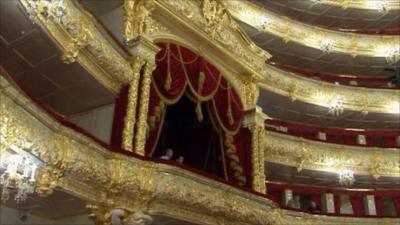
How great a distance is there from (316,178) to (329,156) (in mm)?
830

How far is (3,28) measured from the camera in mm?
7082

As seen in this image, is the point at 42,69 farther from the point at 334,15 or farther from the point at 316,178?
the point at 334,15

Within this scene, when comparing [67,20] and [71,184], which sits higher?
[67,20]

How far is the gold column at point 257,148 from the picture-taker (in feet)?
36.1

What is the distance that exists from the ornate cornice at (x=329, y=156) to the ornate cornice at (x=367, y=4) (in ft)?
22.3

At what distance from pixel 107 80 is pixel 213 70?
3.11 meters

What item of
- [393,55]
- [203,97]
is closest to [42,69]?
[203,97]

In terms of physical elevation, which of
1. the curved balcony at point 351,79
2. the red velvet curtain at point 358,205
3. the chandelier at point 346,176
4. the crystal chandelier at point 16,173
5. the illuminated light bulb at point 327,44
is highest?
the illuminated light bulb at point 327,44

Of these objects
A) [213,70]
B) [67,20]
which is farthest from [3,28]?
[213,70]

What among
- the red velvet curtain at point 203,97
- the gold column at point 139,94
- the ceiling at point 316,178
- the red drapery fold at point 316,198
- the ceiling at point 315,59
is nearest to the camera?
the gold column at point 139,94

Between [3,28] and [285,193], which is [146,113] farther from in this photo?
[285,193]

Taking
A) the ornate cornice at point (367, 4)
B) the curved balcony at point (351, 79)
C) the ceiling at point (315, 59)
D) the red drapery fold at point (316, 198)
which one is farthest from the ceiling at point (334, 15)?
the red drapery fold at point (316, 198)

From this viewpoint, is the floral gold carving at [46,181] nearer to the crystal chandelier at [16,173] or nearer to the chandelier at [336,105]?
the crystal chandelier at [16,173]

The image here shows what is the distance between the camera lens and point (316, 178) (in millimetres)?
14906
